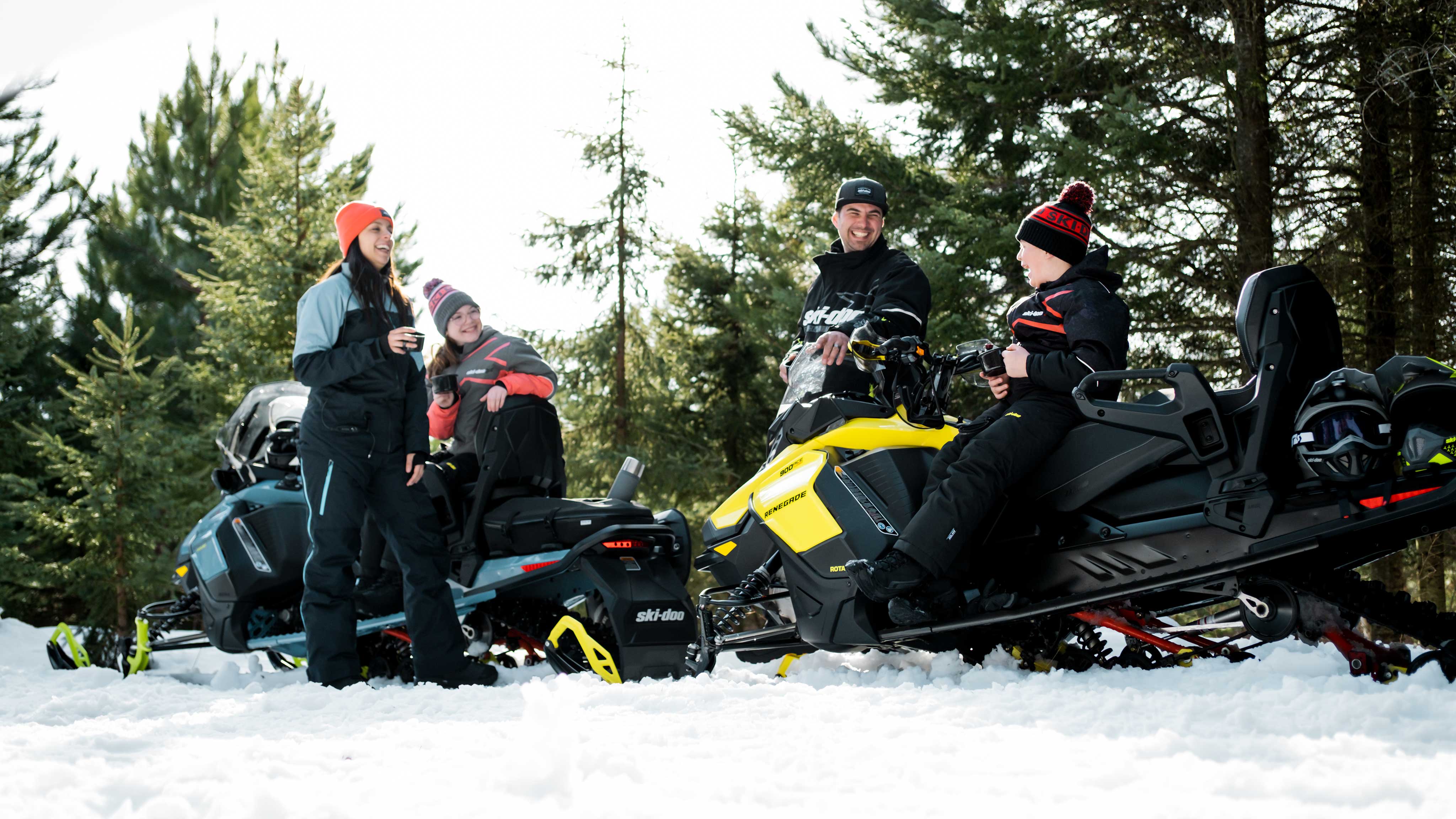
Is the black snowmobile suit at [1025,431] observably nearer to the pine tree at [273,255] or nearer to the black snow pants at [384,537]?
the black snow pants at [384,537]

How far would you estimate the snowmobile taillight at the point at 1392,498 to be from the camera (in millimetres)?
2350

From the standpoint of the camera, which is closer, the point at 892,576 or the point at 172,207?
the point at 892,576

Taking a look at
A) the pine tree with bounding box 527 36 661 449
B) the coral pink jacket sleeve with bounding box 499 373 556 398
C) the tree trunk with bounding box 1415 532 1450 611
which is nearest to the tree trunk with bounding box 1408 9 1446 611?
the tree trunk with bounding box 1415 532 1450 611

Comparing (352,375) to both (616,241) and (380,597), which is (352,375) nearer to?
(380,597)

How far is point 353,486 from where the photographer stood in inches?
156

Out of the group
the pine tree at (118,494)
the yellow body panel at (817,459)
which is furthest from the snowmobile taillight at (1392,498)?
the pine tree at (118,494)

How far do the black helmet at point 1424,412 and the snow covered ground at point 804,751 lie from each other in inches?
18.9

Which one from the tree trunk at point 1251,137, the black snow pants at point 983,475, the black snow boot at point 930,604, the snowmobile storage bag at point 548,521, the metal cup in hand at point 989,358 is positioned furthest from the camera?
the tree trunk at point 1251,137

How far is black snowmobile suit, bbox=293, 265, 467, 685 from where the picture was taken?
3922 millimetres

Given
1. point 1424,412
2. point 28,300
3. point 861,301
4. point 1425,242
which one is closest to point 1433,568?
point 1425,242

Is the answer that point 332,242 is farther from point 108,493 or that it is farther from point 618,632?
point 618,632

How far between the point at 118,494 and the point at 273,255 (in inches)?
121

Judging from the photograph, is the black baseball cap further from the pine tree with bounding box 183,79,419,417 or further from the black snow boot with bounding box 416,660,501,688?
the pine tree with bounding box 183,79,419,417

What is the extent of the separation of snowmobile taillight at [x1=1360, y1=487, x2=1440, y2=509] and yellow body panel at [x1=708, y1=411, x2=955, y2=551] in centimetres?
126
